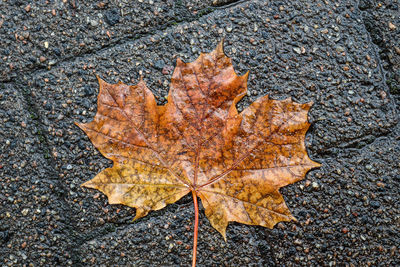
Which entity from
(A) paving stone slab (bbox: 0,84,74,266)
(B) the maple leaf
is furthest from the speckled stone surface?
(B) the maple leaf

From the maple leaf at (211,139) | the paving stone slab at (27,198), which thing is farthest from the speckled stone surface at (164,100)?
the maple leaf at (211,139)

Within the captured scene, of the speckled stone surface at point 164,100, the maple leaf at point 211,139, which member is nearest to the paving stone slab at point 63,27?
the speckled stone surface at point 164,100

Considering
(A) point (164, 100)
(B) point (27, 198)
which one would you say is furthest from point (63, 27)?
(B) point (27, 198)

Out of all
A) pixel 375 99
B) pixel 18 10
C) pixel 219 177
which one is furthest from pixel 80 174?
pixel 375 99

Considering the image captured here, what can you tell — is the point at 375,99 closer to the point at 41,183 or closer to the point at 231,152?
the point at 231,152

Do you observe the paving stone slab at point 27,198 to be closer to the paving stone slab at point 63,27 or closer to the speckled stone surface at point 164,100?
the speckled stone surface at point 164,100

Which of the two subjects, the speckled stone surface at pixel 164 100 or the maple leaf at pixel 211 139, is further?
the speckled stone surface at pixel 164 100

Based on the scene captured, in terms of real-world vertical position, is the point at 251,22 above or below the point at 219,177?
above

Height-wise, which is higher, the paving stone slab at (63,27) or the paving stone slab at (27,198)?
the paving stone slab at (63,27)
